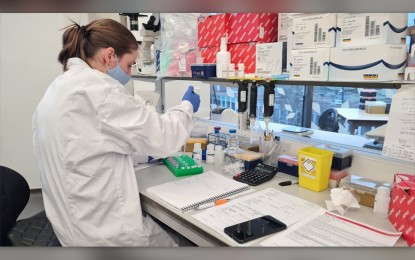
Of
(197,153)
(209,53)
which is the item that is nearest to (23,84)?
(209,53)

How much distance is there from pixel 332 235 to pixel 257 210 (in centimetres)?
24

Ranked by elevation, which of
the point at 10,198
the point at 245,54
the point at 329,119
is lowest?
the point at 10,198

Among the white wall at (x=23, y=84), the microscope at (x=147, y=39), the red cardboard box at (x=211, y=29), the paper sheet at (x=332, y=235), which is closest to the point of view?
the paper sheet at (x=332, y=235)

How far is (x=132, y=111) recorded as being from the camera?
3.34 feet

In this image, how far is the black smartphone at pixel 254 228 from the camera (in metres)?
0.86

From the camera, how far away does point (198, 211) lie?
1.01 m

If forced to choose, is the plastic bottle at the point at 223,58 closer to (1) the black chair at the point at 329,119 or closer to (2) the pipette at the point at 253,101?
(2) the pipette at the point at 253,101

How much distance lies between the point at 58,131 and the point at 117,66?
33 centimetres

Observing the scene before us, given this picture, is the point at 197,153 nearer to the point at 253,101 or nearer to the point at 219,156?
the point at 219,156

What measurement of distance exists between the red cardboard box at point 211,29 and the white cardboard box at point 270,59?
0.91 feet

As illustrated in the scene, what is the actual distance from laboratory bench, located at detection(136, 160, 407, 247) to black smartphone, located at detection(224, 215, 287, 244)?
0.02m

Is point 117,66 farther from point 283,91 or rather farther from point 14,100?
point 14,100

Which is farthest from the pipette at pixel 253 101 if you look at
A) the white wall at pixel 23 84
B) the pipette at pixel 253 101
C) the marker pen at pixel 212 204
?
the white wall at pixel 23 84
